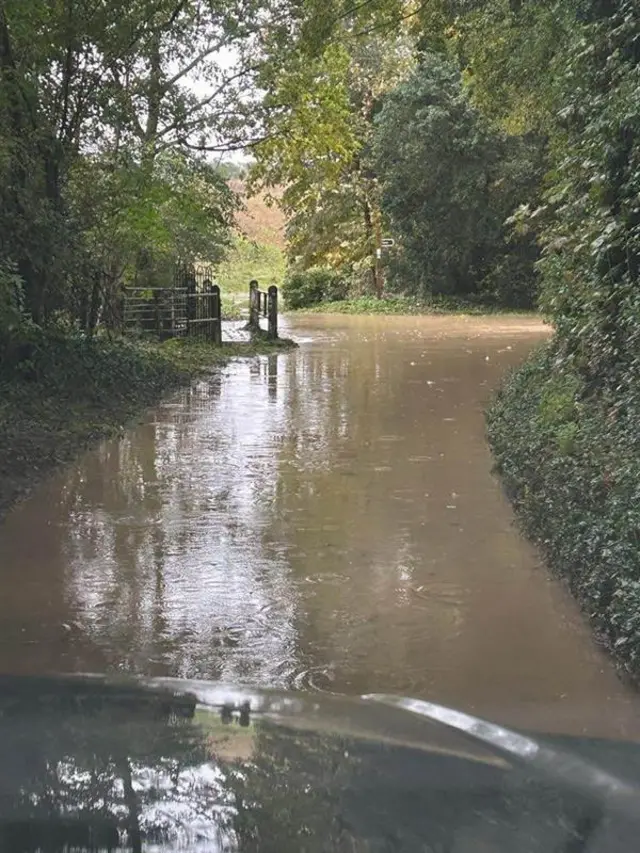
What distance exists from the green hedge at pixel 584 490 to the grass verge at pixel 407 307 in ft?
86.1

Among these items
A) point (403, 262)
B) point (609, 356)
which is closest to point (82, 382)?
point (609, 356)

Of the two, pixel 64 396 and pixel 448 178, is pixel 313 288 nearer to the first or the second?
pixel 448 178

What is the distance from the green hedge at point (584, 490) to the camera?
5000 mm

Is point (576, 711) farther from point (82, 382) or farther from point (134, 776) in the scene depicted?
point (82, 382)

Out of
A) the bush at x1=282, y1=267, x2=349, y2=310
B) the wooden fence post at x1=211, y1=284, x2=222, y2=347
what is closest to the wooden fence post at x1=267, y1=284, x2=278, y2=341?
the wooden fence post at x1=211, y1=284, x2=222, y2=347

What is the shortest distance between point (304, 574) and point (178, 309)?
14.8m

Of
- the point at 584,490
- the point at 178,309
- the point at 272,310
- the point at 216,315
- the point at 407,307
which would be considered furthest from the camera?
the point at 407,307

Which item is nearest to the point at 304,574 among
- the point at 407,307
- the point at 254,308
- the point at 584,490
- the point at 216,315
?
the point at 584,490

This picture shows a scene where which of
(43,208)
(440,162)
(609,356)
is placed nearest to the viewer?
(609,356)

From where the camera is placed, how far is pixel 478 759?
343 cm

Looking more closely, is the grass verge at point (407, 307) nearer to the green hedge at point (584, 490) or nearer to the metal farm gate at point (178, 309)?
the metal farm gate at point (178, 309)

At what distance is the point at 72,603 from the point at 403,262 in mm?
34476

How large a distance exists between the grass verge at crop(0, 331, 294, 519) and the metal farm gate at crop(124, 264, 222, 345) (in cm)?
348

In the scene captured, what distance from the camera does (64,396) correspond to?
39.3ft
